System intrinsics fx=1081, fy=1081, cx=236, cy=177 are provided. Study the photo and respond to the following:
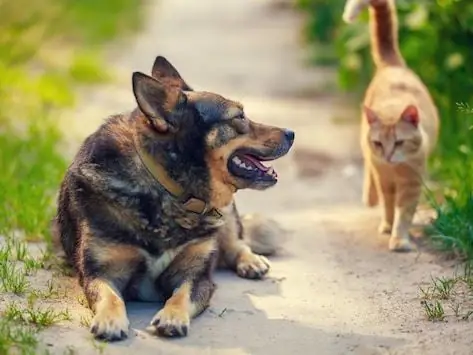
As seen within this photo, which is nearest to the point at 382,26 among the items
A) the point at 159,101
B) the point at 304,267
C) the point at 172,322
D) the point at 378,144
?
the point at 378,144

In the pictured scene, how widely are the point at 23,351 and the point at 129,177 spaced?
1.16 meters

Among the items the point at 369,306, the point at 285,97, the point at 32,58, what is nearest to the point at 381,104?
the point at 369,306

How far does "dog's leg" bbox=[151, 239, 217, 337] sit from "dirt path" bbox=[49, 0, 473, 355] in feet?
0.30

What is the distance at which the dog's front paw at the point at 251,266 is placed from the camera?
19.7 feet

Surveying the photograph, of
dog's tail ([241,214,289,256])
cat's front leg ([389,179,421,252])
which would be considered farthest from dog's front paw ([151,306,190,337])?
cat's front leg ([389,179,421,252])

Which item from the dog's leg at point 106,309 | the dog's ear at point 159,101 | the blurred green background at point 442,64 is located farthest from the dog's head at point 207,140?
the blurred green background at point 442,64

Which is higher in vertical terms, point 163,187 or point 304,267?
point 163,187

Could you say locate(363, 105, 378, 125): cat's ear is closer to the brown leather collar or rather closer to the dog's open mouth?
the dog's open mouth

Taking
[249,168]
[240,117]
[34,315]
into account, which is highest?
[240,117]

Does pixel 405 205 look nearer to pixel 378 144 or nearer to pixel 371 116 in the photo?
pixel 378 144

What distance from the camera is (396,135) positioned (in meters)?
6.62

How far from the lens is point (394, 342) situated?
15.9 feet

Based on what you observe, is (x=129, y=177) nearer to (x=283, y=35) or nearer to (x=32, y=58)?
(x=32, y=58)

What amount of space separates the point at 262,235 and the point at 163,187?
4.38 feet
